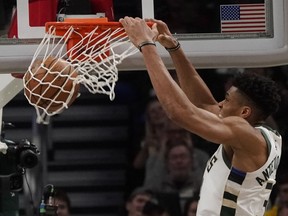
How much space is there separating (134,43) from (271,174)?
0.85 m

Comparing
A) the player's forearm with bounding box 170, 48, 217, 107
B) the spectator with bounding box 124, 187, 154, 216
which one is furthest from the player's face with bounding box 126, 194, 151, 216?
the player's forearm with bounding box 170, 48, 217, 107

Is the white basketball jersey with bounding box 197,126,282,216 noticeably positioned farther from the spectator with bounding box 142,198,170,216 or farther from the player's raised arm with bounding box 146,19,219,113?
the spectator with bounding box 142,198,170,216

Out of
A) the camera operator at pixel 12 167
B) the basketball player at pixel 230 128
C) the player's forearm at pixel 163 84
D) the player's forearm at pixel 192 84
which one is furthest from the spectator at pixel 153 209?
the player's forearm at pixel 163 84

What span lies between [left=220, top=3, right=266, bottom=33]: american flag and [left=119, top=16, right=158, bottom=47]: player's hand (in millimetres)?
542

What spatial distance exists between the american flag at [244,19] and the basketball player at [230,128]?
30cm

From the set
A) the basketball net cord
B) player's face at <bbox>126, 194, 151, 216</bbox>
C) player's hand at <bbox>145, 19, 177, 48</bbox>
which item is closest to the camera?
the basketball net cord

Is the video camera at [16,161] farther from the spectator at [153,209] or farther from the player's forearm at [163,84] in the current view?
the spectator at [153,209]

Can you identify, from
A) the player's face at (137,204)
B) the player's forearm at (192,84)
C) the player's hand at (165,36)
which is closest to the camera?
the player's hand at (165,36)

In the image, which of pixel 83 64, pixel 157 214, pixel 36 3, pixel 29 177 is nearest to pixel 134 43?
pixel 83 64

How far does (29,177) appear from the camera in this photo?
790 cm

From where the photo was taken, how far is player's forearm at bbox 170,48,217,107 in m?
5.14

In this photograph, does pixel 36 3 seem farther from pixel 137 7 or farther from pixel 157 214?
pixel 157 214

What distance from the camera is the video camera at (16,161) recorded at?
18.1 feet

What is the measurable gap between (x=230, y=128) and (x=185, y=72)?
565 mm
